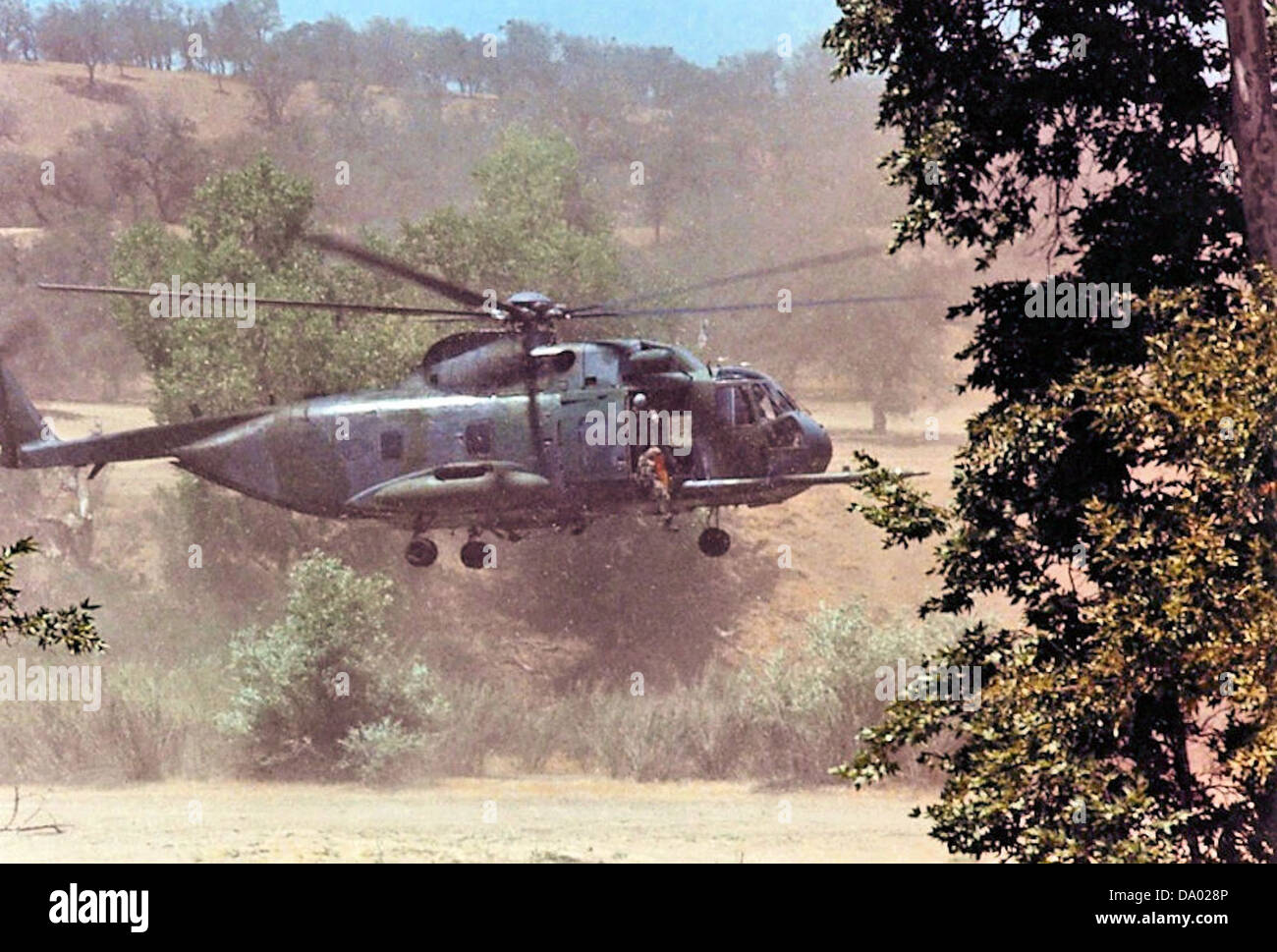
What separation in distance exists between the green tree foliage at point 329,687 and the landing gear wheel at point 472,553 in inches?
102

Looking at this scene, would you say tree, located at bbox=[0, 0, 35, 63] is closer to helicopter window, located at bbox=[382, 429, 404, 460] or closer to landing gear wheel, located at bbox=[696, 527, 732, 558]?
helicopter window, located at bbox=[382, 429, 404, 460]

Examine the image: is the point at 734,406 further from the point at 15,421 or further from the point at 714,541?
the point at 15,421

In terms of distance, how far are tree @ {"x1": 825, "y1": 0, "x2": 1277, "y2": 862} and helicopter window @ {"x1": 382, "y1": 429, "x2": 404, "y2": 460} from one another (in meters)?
9.99

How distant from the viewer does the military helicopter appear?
23.3 m

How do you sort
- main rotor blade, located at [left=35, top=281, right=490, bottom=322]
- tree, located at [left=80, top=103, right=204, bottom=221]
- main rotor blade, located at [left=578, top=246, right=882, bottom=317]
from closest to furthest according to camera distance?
main rotor blade, located at [left=35, top=281, right=490, bottom=322] < main rotor blade, located at [left=578, top=246, right=882, bottom=317] < tree, located at [left=80, top=103, right=204, bottom=221]

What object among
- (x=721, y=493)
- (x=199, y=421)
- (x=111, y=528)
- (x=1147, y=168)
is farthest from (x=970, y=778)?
(x=111, y=528)

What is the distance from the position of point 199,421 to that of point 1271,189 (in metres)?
14.3

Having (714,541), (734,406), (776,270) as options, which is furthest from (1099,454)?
(776,270)

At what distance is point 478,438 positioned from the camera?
23.7 meters

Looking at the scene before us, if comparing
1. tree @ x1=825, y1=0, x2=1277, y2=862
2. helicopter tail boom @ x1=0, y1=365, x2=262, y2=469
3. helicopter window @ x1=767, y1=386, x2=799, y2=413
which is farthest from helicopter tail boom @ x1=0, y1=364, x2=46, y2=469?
tree @ x1=825, y1=0, x2=1277, y2=862

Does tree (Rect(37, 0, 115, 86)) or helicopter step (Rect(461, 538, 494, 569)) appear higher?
tree (Rect(37, 0, 115, 86))

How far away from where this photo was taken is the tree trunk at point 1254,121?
50.0 feet

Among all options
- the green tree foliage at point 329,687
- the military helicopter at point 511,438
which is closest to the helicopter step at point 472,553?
the military helicopter at point 511,438
